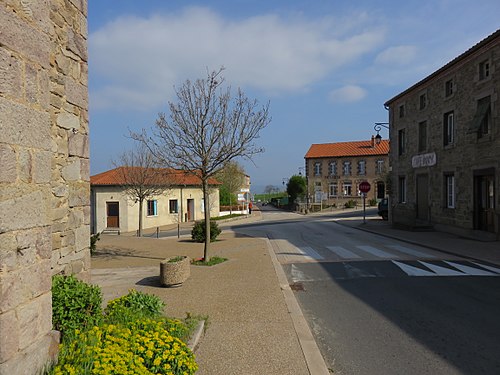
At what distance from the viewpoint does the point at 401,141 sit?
2266 cm

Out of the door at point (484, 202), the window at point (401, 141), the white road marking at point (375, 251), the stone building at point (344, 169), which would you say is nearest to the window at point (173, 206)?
the window at point (401, 141)

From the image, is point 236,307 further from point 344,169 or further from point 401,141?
point 344,169

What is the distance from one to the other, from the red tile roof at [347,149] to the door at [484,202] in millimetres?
37179

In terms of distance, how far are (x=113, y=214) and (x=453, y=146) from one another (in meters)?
25.1

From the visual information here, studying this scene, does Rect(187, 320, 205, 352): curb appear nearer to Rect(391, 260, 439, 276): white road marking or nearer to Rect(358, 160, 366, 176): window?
Rect(391, 260, 439, 276): white road marking

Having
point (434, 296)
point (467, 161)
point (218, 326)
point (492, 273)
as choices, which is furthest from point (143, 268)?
point (467, 161)

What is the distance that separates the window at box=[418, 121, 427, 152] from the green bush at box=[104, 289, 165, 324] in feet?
61.0

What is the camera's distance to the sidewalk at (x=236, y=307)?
3.90 metres

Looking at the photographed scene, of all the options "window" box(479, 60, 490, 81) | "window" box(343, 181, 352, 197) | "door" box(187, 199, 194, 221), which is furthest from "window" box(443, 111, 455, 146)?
"window" box(343, 181, 352, 197)

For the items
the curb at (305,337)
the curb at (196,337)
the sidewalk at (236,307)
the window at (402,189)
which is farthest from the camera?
the window at (402,189)

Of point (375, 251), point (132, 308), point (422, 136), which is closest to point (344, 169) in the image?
point (422, 136)

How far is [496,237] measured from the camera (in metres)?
13.5

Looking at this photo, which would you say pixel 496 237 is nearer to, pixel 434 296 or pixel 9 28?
pixel 434 296

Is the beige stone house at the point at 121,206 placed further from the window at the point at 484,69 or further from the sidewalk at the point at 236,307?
the window at the point at 484,69
